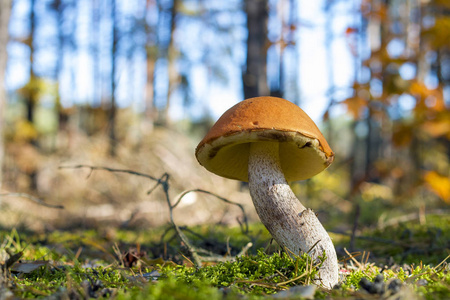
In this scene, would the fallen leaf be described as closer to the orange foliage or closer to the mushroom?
the mushroom

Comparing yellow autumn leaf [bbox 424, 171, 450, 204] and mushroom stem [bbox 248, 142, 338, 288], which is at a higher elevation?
mushroom stem [bbox 248, 142, 338, 288]

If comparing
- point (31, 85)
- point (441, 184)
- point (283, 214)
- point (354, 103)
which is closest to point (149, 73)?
point (31, 85)

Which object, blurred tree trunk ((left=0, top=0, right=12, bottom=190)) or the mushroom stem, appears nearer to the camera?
the mushroom stem

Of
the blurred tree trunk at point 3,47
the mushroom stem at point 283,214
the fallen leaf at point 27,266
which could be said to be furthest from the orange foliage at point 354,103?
the blurred tree trunk at point 3,47

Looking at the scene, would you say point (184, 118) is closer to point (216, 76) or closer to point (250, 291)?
point (216, 76)

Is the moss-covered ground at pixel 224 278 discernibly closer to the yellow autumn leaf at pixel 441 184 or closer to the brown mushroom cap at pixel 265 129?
the brown mushroom cap at pixel 265 129

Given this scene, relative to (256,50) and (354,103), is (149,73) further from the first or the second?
(354,103)

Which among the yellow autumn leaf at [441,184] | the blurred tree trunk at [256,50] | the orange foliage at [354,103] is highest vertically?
the blurred tree trunk at [256,50]

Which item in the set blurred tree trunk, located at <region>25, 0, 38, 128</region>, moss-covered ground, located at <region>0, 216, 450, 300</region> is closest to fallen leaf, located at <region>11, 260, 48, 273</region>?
moss-covered ground, located at <region>0, 216, 450, 300</region>

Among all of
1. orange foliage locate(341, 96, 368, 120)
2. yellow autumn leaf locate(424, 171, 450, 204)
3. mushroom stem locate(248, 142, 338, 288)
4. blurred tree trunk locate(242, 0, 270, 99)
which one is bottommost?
yellow autumn leaf locate(424, 171, 450, 204)
